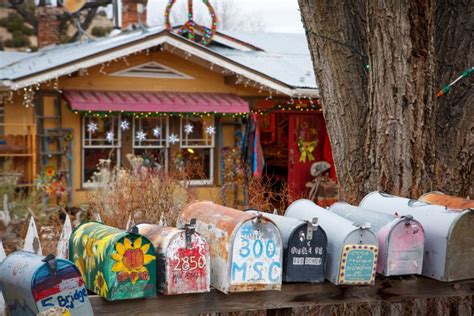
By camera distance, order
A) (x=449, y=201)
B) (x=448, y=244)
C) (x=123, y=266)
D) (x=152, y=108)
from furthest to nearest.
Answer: (x=152, y=108) → (x=449, y=201) → (x=448, y=244) → (x=123, y=266)

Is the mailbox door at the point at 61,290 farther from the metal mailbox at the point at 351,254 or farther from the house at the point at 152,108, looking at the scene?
the house at the point at 152,108

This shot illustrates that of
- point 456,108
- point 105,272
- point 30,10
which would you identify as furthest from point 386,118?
point 30,10

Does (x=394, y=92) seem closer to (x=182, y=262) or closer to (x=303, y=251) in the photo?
(x=303, y=251)

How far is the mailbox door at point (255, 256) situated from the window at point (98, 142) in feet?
31.0

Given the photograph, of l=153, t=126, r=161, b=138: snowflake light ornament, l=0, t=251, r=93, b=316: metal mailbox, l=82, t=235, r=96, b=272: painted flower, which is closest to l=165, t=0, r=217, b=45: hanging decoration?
l=153, t=126, r=161, b=138: snowflake light ornament

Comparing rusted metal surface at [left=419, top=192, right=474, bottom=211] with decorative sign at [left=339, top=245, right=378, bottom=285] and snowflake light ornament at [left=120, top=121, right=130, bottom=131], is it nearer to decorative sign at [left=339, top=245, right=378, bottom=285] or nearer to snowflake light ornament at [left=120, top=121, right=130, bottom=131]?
decorative sign at [left=339, top=245, right=378, bottom=285]

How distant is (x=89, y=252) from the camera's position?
349cm

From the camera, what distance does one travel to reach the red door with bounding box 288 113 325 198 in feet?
48.3

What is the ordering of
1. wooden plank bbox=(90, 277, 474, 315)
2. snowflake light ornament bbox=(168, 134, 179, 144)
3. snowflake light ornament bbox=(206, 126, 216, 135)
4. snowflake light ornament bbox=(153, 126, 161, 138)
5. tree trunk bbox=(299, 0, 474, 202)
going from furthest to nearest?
1. snowflake light ornament bbox=(206, 126, 216, 135)
2. snowflake light ornament bbox=(168, 134, 179, 144)
3. snowflake light ornament bbox=(153, 126, 161, 138)
4. tree trunk bbox=(299, 0, 474, 202)
5. wooden plank bbox=(90, 277, 474, 315)

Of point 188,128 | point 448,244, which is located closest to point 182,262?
point 448,244

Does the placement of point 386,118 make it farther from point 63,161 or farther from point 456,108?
point 63,161

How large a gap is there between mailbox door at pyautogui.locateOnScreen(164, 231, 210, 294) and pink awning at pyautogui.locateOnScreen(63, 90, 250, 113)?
8.96 m

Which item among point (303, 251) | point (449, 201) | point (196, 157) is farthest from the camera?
point (196, 157)

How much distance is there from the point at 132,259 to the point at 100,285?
8.0 inches
